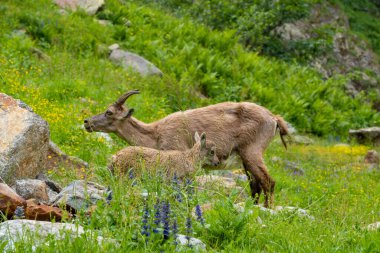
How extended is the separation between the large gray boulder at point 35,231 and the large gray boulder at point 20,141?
180 cm

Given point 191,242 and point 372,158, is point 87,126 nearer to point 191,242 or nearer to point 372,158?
point 191,242

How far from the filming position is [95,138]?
1122 cm

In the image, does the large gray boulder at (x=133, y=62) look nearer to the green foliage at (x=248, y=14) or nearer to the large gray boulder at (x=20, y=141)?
the green foliage at (x=248, y=14)

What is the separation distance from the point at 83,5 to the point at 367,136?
8375 mm

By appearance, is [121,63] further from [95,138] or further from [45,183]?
[45,183]

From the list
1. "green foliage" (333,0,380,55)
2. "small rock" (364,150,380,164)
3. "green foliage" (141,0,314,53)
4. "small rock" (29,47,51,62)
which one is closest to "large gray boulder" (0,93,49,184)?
"small rock" (29,47,51,62)

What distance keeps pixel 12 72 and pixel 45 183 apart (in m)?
6.00

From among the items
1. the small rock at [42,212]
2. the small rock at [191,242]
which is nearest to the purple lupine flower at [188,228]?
the small rock at [191,242]

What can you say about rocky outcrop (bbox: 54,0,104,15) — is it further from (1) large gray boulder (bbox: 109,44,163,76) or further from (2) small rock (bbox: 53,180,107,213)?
(2) small rock (bbox: 53,180,107,213)

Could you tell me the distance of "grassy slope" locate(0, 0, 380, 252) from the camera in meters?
6.11

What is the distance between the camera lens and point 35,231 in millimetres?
5363

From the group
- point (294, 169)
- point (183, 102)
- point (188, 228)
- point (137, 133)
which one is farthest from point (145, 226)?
point (183, 102)

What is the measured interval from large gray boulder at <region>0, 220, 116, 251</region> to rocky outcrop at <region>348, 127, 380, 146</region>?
46.7 ft

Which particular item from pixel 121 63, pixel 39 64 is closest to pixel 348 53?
pixel 121 63
